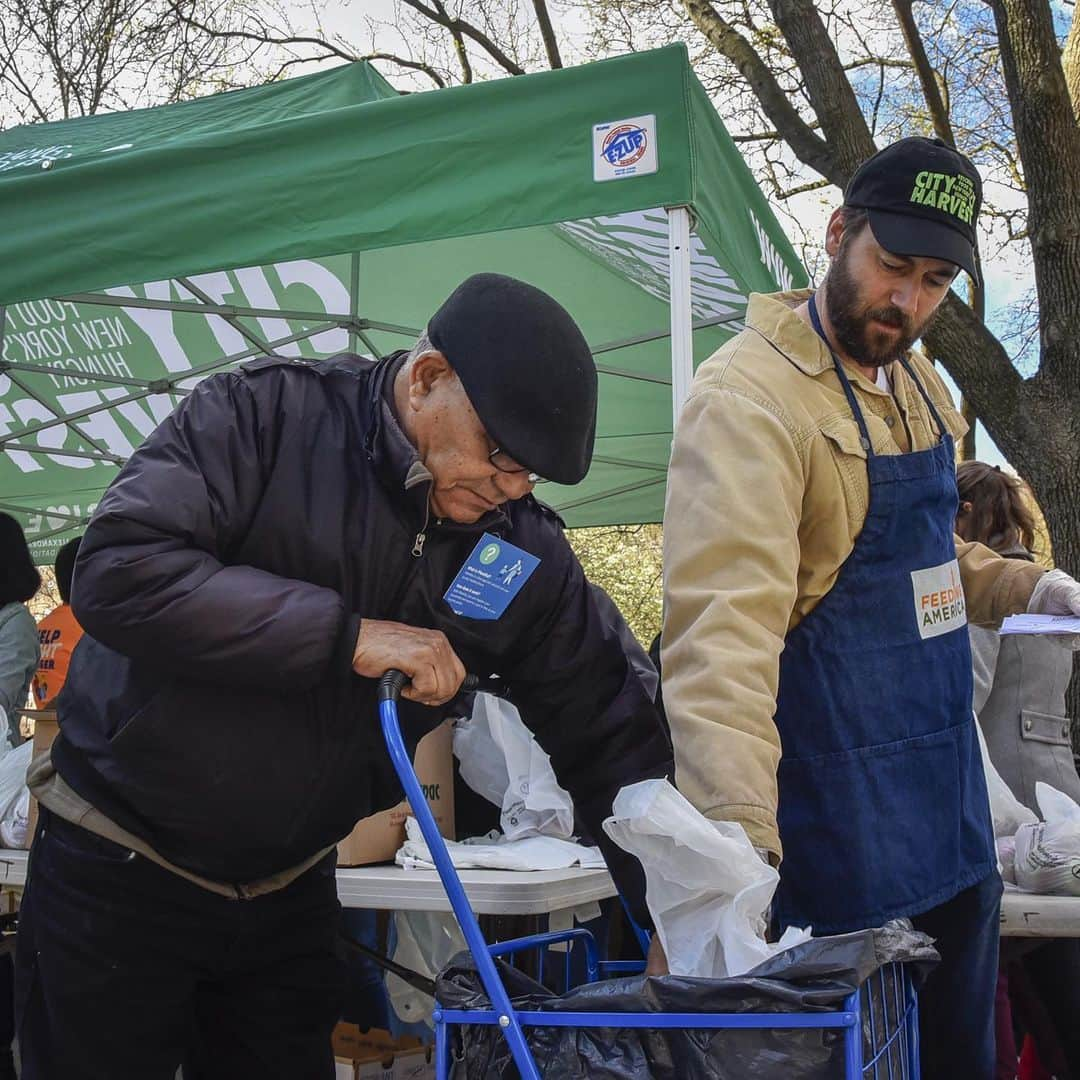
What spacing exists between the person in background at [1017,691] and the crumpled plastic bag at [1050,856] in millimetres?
550

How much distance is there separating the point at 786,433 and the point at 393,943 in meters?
1.77

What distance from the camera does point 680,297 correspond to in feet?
8.91

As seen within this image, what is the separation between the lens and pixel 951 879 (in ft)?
5.21

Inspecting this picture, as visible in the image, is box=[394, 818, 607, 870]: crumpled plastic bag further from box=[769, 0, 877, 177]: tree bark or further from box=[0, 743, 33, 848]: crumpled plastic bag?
box=[769, 0, 877, 177]: tree bark

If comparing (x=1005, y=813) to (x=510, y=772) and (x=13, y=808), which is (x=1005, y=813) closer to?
(x=510, y=772)

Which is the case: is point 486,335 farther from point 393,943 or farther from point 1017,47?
point 1017,47

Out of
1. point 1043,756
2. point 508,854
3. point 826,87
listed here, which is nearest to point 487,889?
point 508,854

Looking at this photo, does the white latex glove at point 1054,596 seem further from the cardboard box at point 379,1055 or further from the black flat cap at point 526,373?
the cardboard box at point 379,1055

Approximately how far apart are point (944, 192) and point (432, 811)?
68.4 inches

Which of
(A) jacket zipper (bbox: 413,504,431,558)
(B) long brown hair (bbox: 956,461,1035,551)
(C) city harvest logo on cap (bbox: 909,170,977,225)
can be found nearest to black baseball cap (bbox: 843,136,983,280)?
(C) city harvest logo on cap (bbox: 909,170,977,225)

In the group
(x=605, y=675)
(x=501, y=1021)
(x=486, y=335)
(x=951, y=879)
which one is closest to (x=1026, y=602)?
(x=951, y=879)

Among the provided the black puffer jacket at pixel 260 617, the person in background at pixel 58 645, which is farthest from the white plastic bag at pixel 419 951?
the person in background at pixel 58 645

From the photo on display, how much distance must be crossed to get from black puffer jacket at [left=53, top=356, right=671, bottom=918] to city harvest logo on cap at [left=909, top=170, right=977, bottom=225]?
0.71 meters

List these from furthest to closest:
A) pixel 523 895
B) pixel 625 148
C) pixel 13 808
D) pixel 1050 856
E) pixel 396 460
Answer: pixel 13 808 → pixel 625 148 → pixel 1050 856 → pixel 523 895 → pixel 396 460
